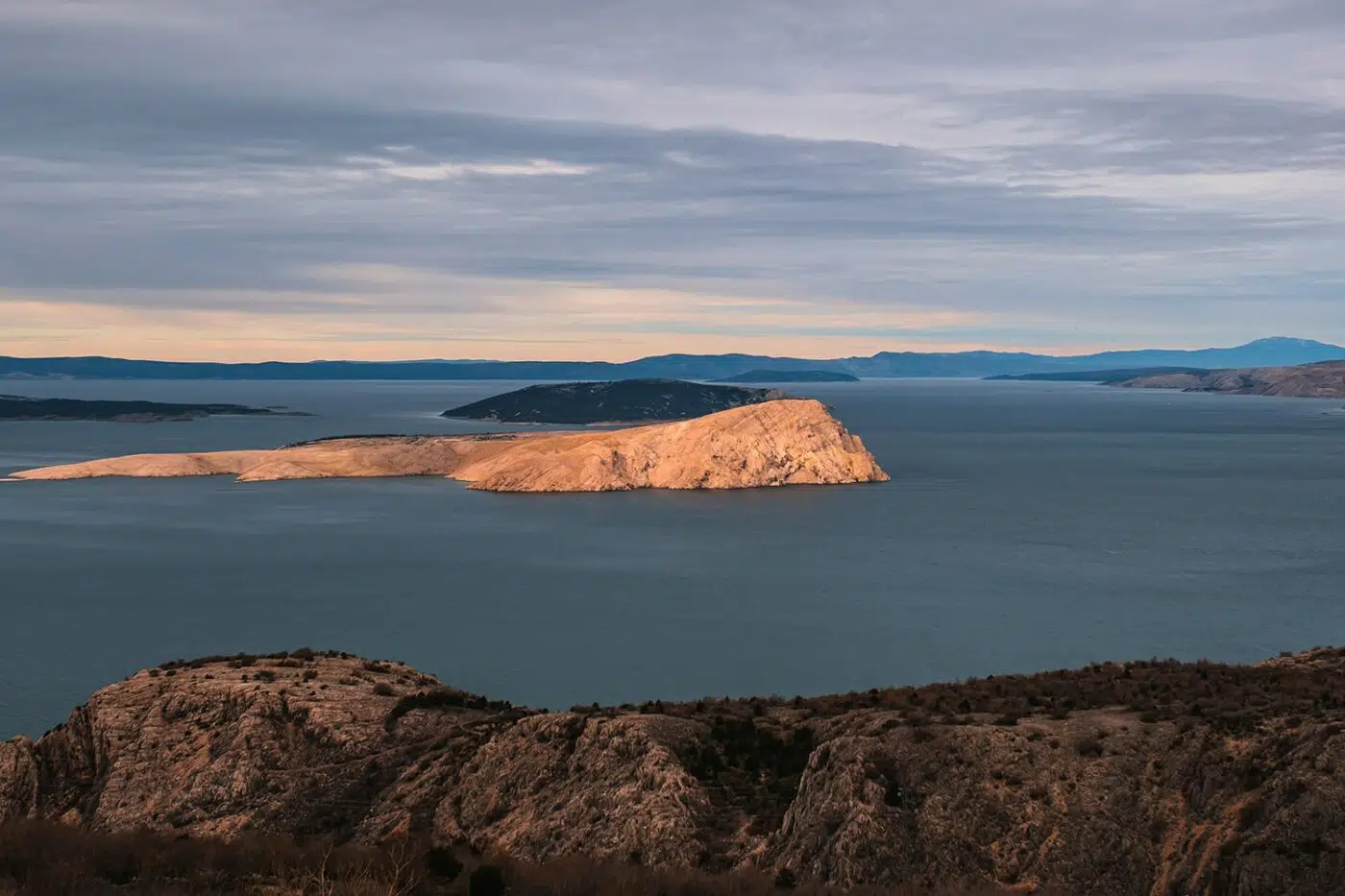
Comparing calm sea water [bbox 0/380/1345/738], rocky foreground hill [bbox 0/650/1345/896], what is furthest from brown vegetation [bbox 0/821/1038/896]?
calm sea water [bbox 0/380/1345/738]

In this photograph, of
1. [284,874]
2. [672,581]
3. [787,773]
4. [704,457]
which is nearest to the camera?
[284,874]

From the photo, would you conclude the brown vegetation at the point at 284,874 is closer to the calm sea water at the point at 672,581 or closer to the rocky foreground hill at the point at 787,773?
the rocky foreground hill at the point at 787,773

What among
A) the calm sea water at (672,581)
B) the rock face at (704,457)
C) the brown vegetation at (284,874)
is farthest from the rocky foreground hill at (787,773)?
the rock face at (704,457)

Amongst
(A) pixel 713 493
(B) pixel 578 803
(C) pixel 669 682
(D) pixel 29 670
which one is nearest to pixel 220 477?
(A) pixel 713 493

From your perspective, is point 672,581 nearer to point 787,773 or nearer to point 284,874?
point 787,773

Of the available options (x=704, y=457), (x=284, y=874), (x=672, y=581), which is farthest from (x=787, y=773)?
(x=704, y=457)
